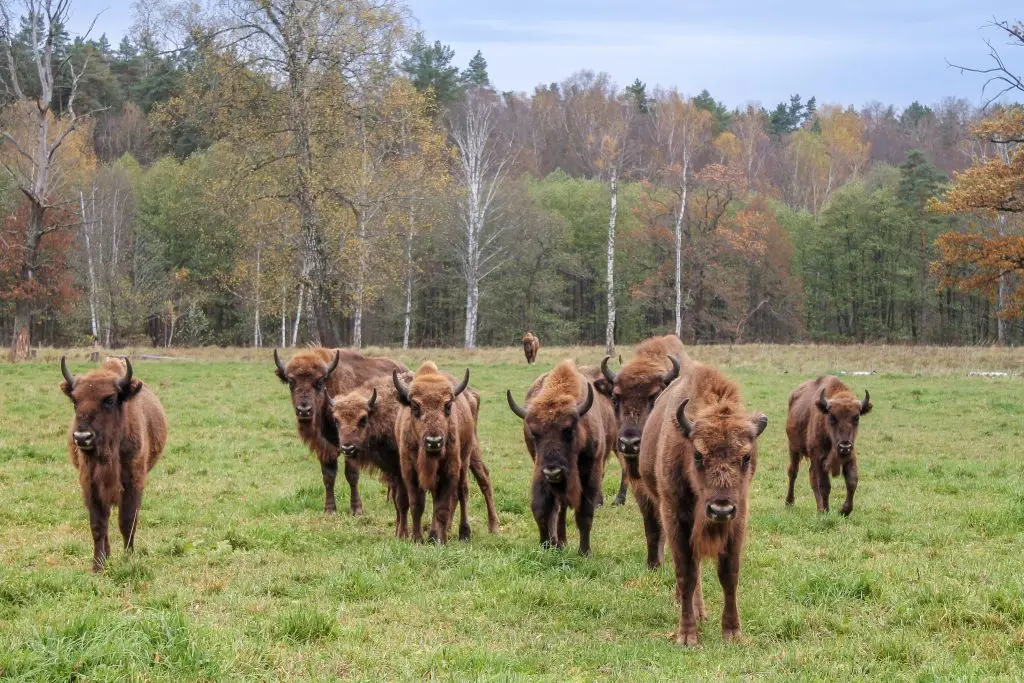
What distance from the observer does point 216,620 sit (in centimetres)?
612

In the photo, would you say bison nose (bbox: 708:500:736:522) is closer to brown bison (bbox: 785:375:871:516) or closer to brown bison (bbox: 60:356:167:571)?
brown bison (bbox: 60:356:167:571)

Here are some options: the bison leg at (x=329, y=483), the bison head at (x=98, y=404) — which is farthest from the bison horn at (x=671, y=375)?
the bison head at (x=98, y=404)

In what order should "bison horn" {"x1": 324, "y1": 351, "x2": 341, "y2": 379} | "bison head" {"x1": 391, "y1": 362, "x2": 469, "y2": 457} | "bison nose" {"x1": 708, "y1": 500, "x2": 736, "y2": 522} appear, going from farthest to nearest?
"bison horn" {"x1": 324, "y1": 351, "x2": 341, "y2": 379} < "bison head" {"x1": 391, "y1": 362, "x2": 469, "y2": 457} < "bison nose" {"x1": 708, "y1": 500, "x2": 736, "y2": 522}

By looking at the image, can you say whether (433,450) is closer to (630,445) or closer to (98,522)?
(630,445)

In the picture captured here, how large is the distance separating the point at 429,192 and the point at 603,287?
1010 inches

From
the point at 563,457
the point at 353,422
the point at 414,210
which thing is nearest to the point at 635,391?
the point at 563,457

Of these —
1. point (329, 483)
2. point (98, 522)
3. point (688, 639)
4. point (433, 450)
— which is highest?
point (433, 450)

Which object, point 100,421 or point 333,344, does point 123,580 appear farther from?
point 333,344

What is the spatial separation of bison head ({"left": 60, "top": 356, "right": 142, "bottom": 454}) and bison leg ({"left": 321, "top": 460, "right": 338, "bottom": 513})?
11.5ft

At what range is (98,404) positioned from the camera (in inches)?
317

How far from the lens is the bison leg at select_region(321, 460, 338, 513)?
1127 centimetres

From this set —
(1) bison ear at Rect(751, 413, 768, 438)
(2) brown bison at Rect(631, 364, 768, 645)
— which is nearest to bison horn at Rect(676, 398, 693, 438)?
(2) brown bison at Rect(631, 364, 768, 645)

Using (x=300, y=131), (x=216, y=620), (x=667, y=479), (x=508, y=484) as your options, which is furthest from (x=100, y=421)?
(x=300, y=131)

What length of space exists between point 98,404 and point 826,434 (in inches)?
338
